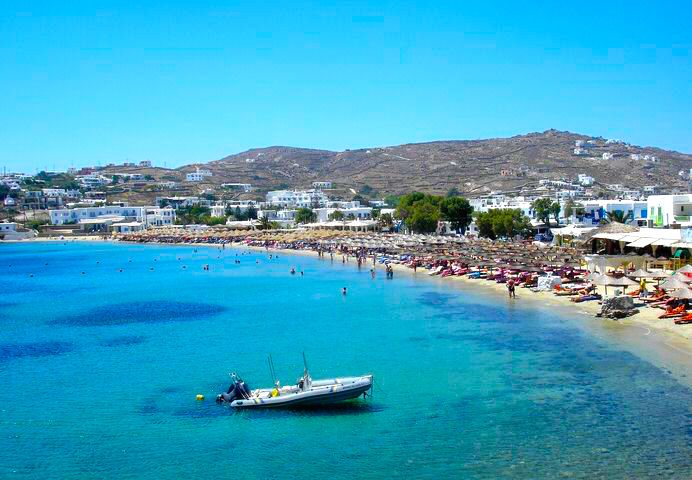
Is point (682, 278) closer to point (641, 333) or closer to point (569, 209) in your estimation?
point (641, 333)

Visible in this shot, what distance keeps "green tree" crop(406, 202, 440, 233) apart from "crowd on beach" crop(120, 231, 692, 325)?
4.98 m

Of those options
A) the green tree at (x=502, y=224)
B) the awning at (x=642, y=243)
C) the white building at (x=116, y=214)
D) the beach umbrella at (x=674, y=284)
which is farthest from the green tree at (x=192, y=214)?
the beach umbrella at (x=674, y=284)

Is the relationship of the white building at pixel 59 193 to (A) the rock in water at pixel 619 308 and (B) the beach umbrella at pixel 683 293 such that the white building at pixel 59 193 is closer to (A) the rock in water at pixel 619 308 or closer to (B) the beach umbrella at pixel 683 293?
(A) the rock in water at pixel 619 308

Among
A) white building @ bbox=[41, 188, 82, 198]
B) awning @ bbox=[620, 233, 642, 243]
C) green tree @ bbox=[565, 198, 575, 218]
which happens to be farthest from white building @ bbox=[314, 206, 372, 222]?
white building @ bbox=[41, 188, 82, 198]

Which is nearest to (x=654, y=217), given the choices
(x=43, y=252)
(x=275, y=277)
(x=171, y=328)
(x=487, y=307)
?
(x=487, y=307)

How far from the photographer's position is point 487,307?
36.0 meters

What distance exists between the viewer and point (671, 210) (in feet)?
171

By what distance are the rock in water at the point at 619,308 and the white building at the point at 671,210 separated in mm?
19912

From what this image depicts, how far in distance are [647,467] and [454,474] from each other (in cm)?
420

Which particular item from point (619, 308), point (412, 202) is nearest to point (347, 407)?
point (619, 308)

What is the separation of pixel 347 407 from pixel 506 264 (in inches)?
1147

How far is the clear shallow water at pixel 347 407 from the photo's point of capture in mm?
15789

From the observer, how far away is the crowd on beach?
31942mm

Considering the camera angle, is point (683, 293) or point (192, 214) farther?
point (192, 214)
